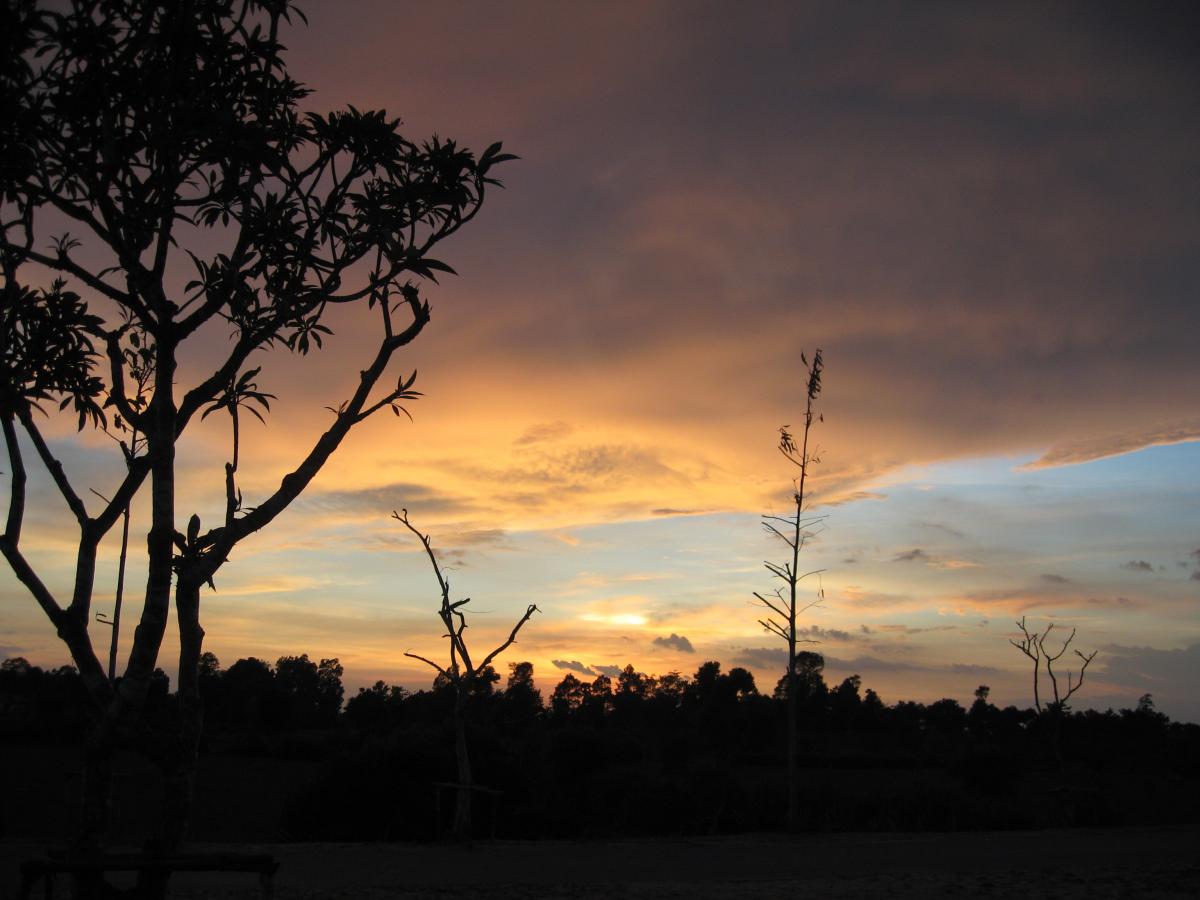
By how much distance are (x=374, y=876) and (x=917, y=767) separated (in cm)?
3668

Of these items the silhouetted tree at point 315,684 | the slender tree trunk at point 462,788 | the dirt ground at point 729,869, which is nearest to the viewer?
the dirt ground at point 729,869

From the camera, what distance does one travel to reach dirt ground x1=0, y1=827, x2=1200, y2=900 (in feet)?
36.2

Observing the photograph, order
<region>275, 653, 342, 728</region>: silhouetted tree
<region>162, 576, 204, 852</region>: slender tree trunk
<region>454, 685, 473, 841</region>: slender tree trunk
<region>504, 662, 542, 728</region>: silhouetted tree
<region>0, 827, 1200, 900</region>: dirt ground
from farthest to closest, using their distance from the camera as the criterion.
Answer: <region>275, 653, 342, 728</region>: silhouetted tree
<region>504, 662, 542, 728</region>: silhouetted tree
<region>454, 685, 473, 841</region>: slender tree trunk
<region>0, 827, 1200, 900</region>: dirt ground
<region>162, 576, 204, 852</region>: slender tree trunk

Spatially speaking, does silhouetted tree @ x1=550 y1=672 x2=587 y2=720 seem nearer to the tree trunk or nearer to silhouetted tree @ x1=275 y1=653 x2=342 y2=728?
silhouetted tree @ x1=275 y1=653 x2=342 y2=728

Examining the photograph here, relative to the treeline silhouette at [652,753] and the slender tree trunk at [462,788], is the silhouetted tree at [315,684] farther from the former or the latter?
the slender tree trunk at [462,788]

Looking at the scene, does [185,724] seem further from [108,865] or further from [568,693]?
[568,693]

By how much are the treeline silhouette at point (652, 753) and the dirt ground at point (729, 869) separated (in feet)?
7.34

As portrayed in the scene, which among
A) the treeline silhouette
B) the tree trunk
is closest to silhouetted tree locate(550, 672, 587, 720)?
the treeline silhouette

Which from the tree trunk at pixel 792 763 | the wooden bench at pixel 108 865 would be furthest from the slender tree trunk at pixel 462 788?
the wooden bench at pixel 108 865

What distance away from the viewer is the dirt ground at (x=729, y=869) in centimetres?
1103

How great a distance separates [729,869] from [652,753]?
29.3m

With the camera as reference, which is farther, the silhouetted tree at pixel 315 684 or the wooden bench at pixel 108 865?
the silhouetted tree at pixel 315 684

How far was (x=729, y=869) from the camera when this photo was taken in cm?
1338

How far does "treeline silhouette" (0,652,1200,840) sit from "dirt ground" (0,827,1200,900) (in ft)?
7.34
